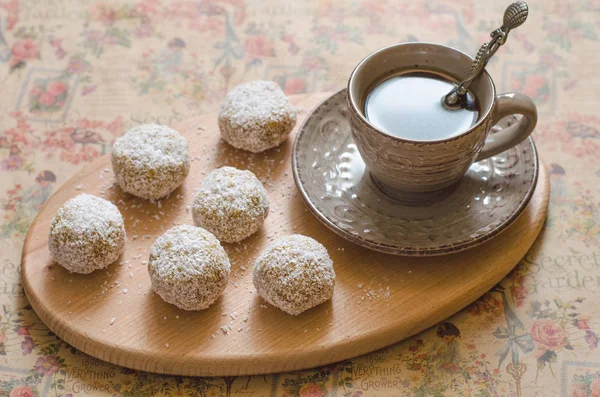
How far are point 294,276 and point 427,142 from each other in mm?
349

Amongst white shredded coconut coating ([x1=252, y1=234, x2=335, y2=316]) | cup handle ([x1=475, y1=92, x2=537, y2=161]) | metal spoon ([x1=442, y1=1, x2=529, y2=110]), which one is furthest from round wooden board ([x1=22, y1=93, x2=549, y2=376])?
metal spoon ([x1=442, y1=1, x2=529, y2=110])

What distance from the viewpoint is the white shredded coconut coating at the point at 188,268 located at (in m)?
1.35

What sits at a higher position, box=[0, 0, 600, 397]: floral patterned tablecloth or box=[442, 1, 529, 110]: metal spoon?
box=[442, 1, 529, 110]: metal spoon

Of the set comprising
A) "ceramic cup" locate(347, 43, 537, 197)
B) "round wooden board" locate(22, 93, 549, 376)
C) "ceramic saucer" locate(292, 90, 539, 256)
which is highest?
"ceramic cup" locate(347, 43, 537, 197)

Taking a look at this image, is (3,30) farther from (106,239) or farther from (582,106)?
(582,106)

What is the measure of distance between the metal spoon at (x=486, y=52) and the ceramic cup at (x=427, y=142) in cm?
2

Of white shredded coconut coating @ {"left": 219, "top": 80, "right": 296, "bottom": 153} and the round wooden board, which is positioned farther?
white shredded coconut coating @ {"left": 219, "top": 80, "right": 296, "bottom": 153}

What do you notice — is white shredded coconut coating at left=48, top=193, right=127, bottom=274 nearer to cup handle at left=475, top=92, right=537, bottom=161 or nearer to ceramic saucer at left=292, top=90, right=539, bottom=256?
ceramic saucer at left=292, top=90, right=539, bottom=256

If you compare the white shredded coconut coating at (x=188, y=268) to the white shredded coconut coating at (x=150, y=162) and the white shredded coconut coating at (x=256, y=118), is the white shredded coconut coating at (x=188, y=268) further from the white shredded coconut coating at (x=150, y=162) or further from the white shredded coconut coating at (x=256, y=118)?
the white shredded coconut coating at (x=256, y=118)

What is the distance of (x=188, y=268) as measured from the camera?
136cm

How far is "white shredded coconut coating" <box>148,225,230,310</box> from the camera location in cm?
135

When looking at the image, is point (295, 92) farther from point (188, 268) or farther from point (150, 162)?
point (188, 268)

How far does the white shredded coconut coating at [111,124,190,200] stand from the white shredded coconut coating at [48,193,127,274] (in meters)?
0.11

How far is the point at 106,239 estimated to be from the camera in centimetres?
142
